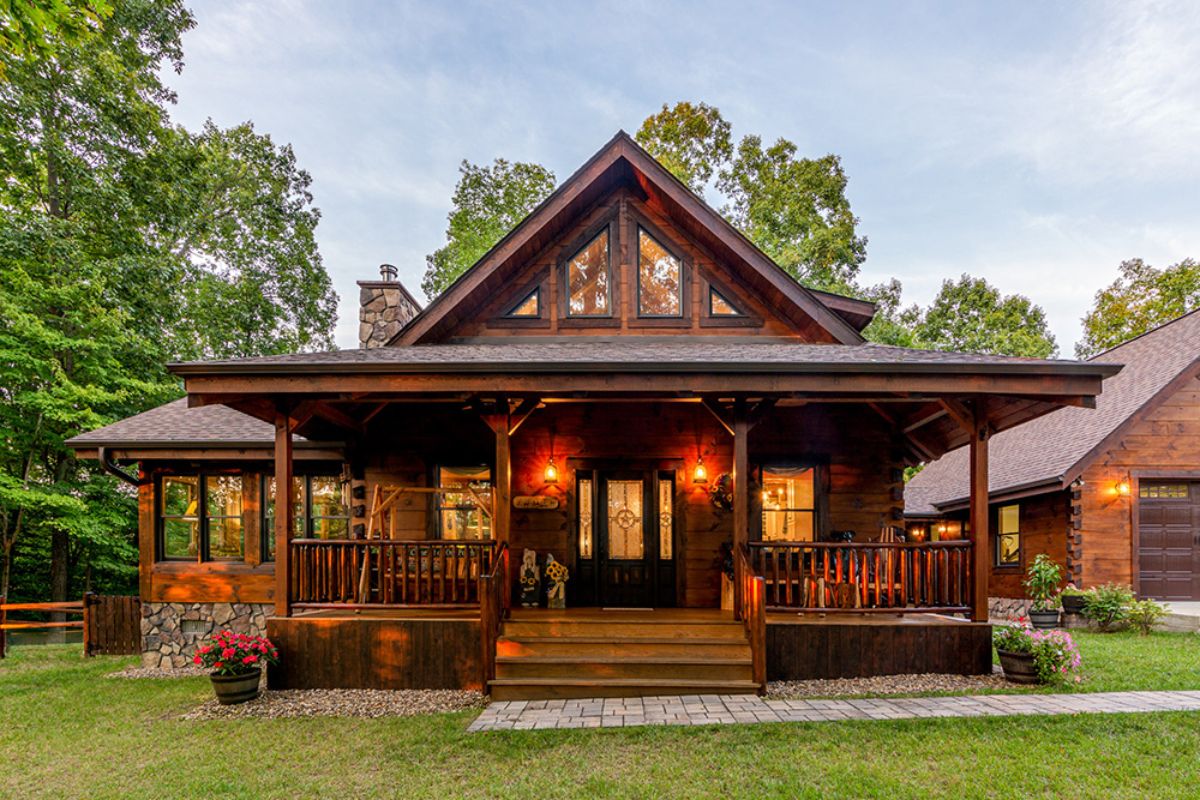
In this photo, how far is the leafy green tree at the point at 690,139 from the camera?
22500 millimetres

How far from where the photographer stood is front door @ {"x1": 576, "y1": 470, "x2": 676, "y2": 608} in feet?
26.7

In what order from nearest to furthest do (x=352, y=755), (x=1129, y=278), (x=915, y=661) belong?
1. (x=352, y=755)
2. (x=915, y=661)
3. (x=1129, y=278)

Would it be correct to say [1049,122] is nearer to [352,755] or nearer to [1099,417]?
[1099,417]

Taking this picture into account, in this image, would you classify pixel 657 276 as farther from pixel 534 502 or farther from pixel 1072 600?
pixel 1072 600

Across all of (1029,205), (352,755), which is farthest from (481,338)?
(1029,205)

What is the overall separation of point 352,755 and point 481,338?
5.48m

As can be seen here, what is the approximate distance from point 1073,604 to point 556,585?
860cm

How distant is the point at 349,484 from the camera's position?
853cm

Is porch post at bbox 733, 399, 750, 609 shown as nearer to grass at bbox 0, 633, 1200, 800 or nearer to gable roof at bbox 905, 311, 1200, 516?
grass at bbox 0, 633, 1200, 800

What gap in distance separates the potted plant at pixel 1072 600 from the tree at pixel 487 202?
1954 cm

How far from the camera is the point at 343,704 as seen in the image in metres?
5.63

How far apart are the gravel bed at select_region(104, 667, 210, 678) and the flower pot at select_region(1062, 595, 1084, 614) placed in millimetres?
12908

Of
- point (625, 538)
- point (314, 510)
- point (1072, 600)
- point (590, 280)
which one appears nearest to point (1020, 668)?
point (625, 538)

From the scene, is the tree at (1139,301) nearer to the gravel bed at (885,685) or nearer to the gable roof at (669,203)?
the gable roof at (669,203)
